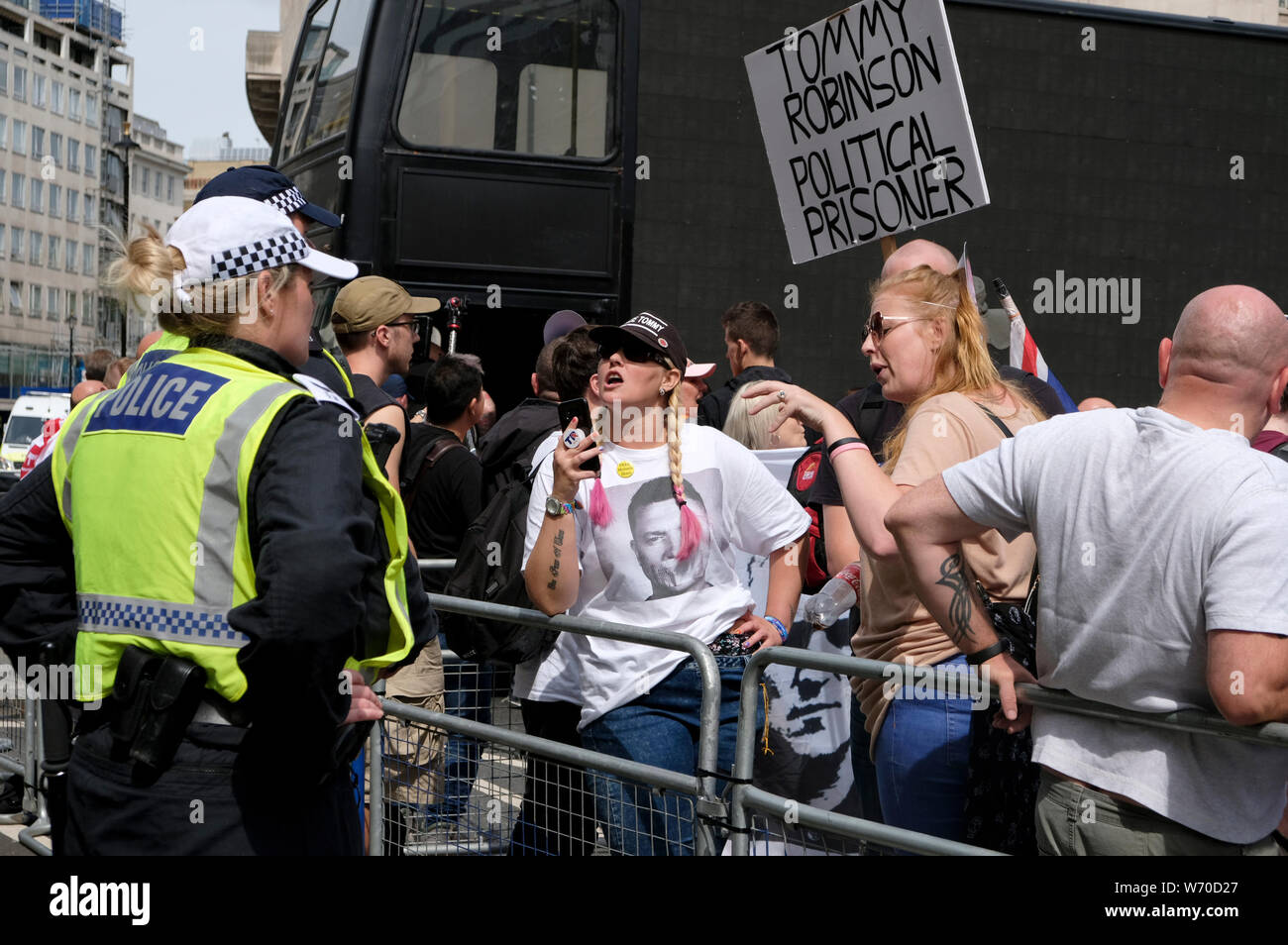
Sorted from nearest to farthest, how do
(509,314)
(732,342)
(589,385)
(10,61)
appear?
(589,385) → (732,342) → (509,314) → (10,61)

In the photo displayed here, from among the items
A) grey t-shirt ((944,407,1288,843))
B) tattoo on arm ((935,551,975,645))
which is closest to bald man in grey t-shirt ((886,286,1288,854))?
grey t-shirt ((944,407,1288,843))

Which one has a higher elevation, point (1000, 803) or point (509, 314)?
point (509, 314)

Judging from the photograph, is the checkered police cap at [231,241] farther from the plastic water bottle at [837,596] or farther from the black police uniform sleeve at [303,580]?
the plastic water bottle at [837,596]

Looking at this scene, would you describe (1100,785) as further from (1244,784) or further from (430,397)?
(430,397)

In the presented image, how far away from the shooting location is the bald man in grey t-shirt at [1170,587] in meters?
2.48

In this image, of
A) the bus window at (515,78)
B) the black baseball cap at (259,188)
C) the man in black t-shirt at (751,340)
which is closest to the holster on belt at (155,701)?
the black baseball cap at (259,188)

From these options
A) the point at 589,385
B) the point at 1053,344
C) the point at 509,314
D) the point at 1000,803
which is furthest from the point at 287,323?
the point at 1053,344

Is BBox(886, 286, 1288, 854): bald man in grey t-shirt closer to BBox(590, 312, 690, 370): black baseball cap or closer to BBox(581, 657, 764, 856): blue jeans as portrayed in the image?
BBox(581, 657, 764, 856): blue jeans

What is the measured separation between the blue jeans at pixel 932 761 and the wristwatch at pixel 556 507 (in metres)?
A: 1.09

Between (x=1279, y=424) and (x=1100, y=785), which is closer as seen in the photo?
(x=1100, y=785)

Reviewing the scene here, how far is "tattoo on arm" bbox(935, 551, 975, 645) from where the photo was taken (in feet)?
9.68

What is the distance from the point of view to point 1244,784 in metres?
2.62
